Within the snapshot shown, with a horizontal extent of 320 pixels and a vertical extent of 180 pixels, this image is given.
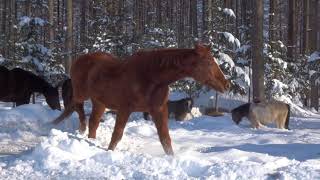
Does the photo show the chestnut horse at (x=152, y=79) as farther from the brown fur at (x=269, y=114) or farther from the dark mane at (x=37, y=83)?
the dark mane at (x=37, y=83)

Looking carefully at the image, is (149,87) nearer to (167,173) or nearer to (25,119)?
(167,173)

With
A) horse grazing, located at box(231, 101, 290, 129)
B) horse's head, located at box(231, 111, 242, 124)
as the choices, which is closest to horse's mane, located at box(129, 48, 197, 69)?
horse grazing, located at box(231, 101, 290, 129)

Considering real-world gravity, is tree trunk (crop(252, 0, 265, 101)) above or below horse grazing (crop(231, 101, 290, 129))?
above

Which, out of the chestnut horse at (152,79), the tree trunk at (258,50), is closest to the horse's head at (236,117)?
the tree trunk at (258,50)

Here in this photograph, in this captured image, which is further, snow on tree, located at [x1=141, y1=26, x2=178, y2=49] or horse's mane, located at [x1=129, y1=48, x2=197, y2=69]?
snow on tree, located at [x1=141, y1=26, x2=178, y2=49]

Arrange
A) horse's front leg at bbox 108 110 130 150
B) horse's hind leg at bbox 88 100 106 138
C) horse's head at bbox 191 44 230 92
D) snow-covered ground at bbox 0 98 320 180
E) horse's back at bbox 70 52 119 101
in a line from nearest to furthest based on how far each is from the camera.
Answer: snow-covered ground at bbox 0 98 320 180, horse's head at bbox 191 44 230 92, horse's front leg at bbox 108 110 130 150, horse's back at bbox 70 52 119 101, horse's hind leg at bbox 88 100 106 138

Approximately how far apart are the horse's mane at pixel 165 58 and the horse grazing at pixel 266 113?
7472mm

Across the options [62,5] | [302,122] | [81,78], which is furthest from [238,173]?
[62,5]

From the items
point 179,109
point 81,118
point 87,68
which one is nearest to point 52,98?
point 179,109

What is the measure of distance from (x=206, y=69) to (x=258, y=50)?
11.4 metres

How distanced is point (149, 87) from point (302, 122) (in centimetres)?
1138

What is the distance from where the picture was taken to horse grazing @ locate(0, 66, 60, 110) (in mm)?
16328

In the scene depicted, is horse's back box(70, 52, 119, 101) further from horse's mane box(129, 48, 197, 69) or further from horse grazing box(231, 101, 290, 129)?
horse grazing box(231, 101, 290, 129)

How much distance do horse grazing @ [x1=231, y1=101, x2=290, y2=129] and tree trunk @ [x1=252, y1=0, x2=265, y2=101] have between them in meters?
2.92
